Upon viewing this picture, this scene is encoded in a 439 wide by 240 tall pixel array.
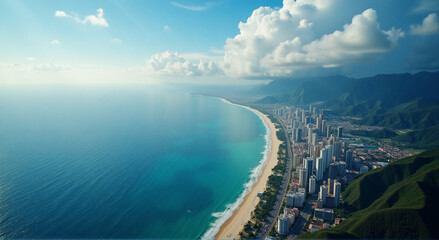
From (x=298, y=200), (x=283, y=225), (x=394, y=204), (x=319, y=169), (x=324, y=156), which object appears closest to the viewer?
(x=283, y=225)

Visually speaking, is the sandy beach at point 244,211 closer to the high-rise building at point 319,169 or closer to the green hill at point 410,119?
the high-rise building at point 319,169

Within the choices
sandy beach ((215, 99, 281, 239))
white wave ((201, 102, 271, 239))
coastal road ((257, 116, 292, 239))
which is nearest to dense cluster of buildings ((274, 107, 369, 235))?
coastal road ((257, 116, 292, 239))

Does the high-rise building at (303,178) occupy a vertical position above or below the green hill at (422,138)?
above

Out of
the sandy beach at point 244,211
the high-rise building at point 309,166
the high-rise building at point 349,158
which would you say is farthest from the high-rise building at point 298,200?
the high-rise building at point 349,158

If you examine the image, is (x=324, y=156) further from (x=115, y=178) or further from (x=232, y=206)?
(x=115, y=178)

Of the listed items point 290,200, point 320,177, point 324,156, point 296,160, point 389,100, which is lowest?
point 320,177

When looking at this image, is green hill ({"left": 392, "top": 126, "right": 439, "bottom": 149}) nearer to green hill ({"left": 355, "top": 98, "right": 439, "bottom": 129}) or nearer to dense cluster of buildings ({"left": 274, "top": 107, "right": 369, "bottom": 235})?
green hill ({"left": 355, "top": 98, "right": 439, "bottom": 129})

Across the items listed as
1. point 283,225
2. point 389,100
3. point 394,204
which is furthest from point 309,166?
point 389,100
